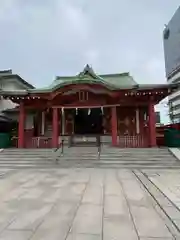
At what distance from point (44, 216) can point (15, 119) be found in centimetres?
1891

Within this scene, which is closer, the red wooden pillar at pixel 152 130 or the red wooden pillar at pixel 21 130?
the red wooden pillar at pixel 152 130

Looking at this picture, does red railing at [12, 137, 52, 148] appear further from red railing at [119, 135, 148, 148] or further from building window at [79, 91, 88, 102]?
red railing at [119, 135, 148, 148]

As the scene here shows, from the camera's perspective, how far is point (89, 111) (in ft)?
55.5

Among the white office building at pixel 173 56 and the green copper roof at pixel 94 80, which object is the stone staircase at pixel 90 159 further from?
the white office building at pixel 173 56

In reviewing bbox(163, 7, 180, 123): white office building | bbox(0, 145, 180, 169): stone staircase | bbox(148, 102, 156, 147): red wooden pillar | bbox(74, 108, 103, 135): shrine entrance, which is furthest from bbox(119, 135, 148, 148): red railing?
bbox(163, 7, 180, 123): white office building

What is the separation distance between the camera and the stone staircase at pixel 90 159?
11383 millimetres

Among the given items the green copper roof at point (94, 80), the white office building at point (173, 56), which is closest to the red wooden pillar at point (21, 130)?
the green copper roof at point (94, 80)

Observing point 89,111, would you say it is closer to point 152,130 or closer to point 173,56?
point 152,130

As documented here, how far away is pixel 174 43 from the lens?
184 feet

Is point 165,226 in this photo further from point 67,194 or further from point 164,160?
point 164,160

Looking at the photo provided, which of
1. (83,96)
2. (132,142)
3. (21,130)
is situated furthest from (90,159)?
(21,130)

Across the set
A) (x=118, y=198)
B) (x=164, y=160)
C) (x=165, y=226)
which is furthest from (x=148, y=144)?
(x=165, y=226)

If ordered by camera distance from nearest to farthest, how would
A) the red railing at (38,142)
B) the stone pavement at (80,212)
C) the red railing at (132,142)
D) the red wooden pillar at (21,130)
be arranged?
the stone pavement at (80,212) < the red railing at (132,142) < the red wooden pillar at (21,130) < the red railing at (38,142)

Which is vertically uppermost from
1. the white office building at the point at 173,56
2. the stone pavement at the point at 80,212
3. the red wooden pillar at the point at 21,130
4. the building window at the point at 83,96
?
the white office building at the point at 173,56
